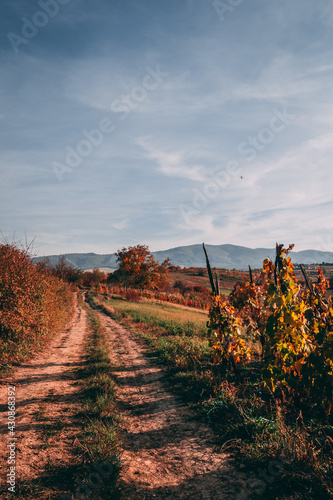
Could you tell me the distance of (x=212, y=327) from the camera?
21.0 ft

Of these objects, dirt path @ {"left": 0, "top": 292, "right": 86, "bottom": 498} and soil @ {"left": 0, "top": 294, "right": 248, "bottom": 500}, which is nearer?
soil @ {"left": 0, "top": 294, "right": 248, "bottom": 500}

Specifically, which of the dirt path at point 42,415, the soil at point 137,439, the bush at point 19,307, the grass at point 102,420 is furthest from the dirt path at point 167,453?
the bush at point 19,307

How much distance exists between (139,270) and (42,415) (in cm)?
4145

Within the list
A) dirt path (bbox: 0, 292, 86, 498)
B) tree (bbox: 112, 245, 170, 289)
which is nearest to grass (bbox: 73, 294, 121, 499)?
dirt path (bbox: 0, 292, 86, 498)

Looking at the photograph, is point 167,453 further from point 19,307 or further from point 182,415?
point 19,307

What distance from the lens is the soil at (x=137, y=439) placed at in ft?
10.8

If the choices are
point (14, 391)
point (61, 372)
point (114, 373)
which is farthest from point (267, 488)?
point (61, 372)

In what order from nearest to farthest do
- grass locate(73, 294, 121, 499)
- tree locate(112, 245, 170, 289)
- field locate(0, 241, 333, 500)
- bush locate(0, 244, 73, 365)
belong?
field locate(0, 241, 333, 500), grass locate(73, 294, 121, 499), bush locate(0, 244, 73, 365), tree locate(112, 245, 170, 289)

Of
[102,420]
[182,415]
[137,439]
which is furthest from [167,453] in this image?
[102,420]

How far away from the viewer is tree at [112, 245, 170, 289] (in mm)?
46000

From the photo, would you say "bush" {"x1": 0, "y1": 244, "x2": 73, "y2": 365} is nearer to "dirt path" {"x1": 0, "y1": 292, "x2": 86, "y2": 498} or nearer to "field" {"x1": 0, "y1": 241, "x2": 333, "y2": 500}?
"field" {"x1": 0, "y1": 241, "x2": 333, "y2": 500}

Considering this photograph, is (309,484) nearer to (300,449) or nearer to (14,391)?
(300,449)

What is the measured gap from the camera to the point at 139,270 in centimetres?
4644

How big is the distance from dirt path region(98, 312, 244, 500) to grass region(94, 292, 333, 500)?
298 mm
